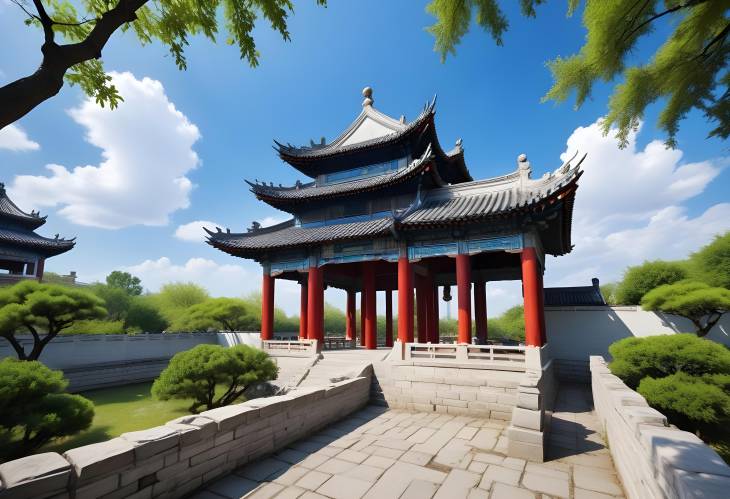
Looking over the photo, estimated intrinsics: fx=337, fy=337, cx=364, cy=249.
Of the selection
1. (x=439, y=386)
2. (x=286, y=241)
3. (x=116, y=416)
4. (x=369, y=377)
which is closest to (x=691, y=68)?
(x=439, y=386)

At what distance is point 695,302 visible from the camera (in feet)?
38.9

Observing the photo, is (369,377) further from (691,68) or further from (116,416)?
(691,68)

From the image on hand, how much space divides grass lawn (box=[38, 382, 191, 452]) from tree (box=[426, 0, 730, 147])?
438 inches

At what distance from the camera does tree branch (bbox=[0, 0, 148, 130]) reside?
258cm

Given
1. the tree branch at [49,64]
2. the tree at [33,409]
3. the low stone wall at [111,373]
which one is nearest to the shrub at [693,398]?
the tree branch at [49,64]

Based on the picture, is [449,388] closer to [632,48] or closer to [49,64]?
[632,48]

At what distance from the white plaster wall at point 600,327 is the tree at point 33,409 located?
16032 mm

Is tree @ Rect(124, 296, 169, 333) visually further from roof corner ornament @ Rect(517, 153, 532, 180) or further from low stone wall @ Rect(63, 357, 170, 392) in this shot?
roof corner ornament @ Rect(517, 153, 532, 180)

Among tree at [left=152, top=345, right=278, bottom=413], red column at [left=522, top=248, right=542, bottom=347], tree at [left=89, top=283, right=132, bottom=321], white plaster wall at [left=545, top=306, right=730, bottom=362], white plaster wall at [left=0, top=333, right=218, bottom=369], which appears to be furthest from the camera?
tree at [left=89, top=283, right=132, bottom=321]

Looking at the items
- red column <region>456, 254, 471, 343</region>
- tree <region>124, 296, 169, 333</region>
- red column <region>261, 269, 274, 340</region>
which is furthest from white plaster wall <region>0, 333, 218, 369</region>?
red column <region>456, 254, 471, 343</region>

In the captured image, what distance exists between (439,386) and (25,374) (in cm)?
884

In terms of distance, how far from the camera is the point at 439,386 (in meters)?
8.68

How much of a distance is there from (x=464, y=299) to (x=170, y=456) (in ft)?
28.9

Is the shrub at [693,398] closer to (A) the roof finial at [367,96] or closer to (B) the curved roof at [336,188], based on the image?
(B) the curved roof at [336,188]
